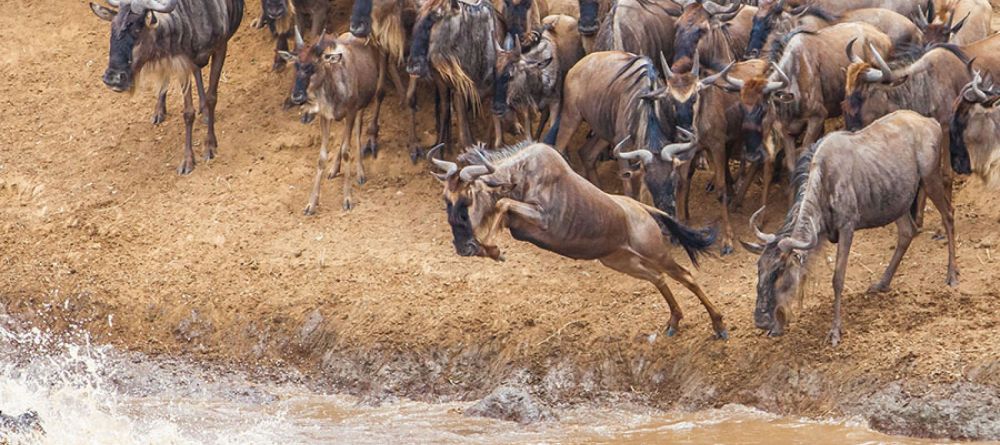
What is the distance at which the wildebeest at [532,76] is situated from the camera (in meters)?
14.5

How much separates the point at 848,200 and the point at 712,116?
1946 mm

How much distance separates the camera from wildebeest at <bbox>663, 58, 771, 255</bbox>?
1329 cm

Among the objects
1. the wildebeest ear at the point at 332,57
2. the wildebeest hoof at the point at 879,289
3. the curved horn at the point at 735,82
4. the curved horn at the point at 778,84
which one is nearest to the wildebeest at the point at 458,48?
the wildebeest ear at the point at 332,57

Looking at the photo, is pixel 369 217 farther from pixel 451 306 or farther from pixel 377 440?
pixel 377 440

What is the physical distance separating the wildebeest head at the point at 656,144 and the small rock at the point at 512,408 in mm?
1863

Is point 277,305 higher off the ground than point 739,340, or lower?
lower

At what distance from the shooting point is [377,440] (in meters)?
11.8

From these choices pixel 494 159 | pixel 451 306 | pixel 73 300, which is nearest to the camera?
pixel 494 159

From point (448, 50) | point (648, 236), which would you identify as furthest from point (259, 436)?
point (448, 50)

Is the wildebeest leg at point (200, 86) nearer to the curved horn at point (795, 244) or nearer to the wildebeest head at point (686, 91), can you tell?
the wildebeest head at point (686, 91)

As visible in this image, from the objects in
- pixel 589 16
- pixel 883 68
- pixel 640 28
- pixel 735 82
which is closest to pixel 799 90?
pixel 735 82

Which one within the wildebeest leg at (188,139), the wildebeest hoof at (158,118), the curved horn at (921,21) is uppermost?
the curved horn at (921,21)

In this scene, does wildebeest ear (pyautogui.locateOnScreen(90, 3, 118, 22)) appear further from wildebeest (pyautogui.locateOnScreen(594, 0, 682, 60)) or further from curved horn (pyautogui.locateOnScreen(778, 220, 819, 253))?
curved horn (pyautogui.locateOnScreen(778, 220, 819, 253))

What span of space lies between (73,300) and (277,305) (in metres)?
1.79
